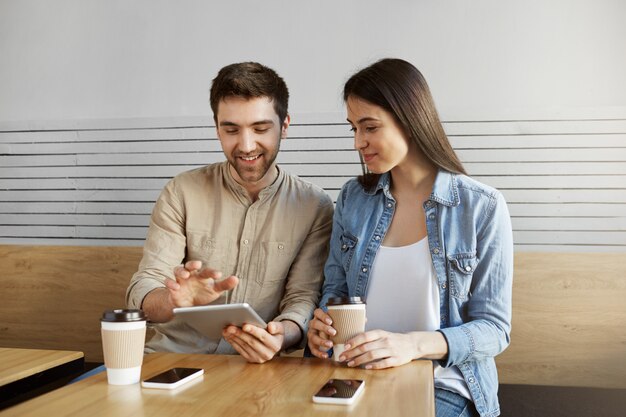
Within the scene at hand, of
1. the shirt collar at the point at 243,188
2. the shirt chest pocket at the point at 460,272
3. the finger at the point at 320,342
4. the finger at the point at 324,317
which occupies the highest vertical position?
the shirt collar at the point at 243,188

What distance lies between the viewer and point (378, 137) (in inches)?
66.3

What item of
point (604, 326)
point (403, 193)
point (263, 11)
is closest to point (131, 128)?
point (263, 11)

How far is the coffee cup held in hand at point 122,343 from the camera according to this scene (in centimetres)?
117

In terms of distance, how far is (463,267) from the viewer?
158 cm

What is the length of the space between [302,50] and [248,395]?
1.77 metres

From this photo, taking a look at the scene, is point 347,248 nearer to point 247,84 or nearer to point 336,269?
point 336,269

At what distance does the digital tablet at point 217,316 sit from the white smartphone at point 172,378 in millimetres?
108

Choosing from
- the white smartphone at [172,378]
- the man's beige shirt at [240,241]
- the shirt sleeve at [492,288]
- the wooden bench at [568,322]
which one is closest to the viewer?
the white smartphone at [172,378]

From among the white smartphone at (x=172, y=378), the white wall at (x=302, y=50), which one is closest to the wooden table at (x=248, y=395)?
the white smartphone at (x=172, y=378)

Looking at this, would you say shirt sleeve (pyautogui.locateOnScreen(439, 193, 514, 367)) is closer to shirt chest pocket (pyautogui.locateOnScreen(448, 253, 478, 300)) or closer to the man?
shirt chest pocket (pyautogui.locateOnScreen(448, 253, 478, 300))

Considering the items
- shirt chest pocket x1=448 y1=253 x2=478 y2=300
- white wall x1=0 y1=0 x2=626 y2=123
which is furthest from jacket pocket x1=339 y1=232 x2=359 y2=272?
white wall x1=0 y1=0 x2=626 y2=123

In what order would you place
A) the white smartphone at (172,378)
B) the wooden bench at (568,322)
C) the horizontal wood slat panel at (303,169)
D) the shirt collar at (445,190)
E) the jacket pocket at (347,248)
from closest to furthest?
1. the white smartphone at (172,378)
2. the shirt collar at (445,190)
3. the jacket pocket at (347,248)
4. the wooden bench at (568,322)
5. the horizontal wood slat panel at (303,169)

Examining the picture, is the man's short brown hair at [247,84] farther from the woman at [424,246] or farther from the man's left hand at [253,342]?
the man's left hand at [253,342]

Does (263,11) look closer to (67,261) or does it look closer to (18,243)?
(67,261)
